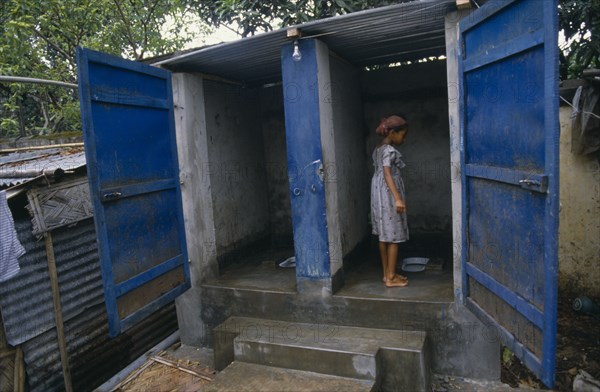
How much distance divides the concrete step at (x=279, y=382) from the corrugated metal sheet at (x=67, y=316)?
213cm

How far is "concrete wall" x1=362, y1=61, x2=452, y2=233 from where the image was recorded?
17.7 ft

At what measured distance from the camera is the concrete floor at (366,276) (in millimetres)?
3996

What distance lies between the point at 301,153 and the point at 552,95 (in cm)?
217

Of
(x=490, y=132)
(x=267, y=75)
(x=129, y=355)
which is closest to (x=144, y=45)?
(x=267, y=75)

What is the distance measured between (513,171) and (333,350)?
1964 mm

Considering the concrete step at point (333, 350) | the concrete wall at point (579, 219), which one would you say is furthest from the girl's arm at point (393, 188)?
the concrete wall at point (579, 219)

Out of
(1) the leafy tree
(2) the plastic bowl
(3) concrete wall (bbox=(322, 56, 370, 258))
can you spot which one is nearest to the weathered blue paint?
(3) concrete wall (bbox=(322, 56, 370, 258))

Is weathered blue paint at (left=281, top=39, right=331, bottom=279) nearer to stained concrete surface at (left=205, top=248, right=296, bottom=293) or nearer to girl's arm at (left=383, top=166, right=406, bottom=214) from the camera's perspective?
stained concrete surface at (left=205, top=248, right=296, bottom=293)

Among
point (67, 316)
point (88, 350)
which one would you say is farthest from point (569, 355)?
point (67, 316)

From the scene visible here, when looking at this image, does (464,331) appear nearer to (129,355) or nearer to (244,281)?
(244,281)

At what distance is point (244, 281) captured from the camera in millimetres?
4711

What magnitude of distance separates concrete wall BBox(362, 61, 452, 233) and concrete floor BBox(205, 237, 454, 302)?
0.44 meters

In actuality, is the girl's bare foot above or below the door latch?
below

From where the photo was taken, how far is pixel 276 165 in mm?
6301
